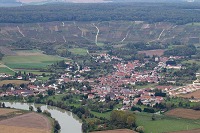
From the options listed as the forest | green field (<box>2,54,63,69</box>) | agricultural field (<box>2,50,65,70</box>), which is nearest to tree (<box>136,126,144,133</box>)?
agricultural field (<box>2,50,65,70</box>)

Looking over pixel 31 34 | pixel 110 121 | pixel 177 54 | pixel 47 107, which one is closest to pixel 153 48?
pixel 177 54

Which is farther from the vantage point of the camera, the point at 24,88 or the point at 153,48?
the point at 153,48

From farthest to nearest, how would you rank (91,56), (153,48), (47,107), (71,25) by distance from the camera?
(71,25)
(153,48)
(91,56)
(47,107)

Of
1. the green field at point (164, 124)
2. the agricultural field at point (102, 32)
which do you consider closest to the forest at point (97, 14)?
the agricultural field at point (102, 32)

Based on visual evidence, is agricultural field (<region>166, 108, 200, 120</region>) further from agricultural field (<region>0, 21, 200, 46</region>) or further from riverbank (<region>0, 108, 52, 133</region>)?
agricultural field (<region>0, 21, 200, 46</region>)

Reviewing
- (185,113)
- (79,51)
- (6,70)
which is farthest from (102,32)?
(185,113)

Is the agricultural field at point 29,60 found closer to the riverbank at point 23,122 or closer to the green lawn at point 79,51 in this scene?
the green lawn at point 79,51

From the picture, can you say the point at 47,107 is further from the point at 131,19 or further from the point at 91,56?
the point at 131,19

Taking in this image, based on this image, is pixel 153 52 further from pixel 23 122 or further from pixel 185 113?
pixel 23 122
